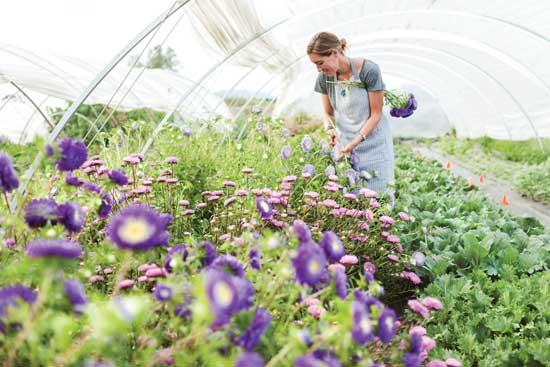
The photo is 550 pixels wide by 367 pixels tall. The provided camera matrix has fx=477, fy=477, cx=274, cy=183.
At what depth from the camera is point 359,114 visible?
3.31 meters

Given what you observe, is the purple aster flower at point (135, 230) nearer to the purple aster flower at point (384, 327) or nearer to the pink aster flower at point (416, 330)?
the purple aster flower at point (384, 327)

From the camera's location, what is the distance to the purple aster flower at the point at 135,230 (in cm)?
94

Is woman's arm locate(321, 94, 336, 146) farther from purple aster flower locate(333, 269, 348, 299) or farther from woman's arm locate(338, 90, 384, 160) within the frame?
purple aster flower locate(333, 269, 348, 299)

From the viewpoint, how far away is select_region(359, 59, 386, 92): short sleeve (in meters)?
3.11

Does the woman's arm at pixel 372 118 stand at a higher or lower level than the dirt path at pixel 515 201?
higher

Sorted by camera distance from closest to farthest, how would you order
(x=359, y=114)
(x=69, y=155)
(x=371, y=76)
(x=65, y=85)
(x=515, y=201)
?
(x=69, y=155), (x=371, y=76), (x=359, y=114), (x=515, y=201), (x=65, y=85)

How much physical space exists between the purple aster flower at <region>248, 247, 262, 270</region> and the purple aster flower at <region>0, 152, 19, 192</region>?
22.1 inches

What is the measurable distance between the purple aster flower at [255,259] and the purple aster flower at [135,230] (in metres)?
0.25

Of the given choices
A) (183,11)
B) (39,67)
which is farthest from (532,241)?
(39,67)

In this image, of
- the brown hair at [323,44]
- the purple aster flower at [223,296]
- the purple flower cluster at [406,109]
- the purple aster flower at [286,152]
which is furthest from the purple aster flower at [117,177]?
the purple flower cluster at [406,109]

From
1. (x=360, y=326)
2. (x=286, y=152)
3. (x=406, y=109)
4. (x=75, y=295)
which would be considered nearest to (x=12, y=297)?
(x=75, y=295)

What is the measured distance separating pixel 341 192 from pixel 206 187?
2.90 feet

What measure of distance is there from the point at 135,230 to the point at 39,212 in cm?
29

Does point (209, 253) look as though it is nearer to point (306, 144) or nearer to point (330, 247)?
point (330, 247)
